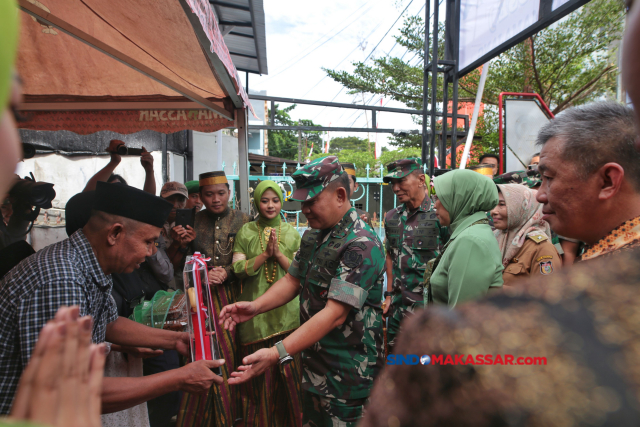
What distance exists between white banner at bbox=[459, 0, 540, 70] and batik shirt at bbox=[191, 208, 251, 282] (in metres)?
3.48

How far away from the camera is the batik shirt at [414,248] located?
398 centimetres

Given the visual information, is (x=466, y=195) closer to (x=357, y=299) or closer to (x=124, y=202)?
(x=357, y=299)

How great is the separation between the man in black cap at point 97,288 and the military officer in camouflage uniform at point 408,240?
7.84ft

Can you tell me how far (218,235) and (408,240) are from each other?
2093mm

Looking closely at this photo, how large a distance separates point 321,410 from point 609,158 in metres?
2.09

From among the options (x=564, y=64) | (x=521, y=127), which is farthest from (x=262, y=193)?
(x=564, y=64)

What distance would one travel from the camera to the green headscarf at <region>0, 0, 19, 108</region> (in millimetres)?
306

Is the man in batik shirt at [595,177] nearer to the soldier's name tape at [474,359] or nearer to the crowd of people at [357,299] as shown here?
the crowd of people at [357,299]

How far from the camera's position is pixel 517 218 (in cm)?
301

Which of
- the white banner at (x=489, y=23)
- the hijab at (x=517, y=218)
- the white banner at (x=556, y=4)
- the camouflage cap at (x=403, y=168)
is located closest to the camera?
the hijab at (x=517, y=218)

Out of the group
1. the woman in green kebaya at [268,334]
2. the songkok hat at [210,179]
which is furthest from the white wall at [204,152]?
the woman in green kebaya at [268,334]

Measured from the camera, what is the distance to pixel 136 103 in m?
4.25

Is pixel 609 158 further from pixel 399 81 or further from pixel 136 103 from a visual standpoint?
pixel 399 81

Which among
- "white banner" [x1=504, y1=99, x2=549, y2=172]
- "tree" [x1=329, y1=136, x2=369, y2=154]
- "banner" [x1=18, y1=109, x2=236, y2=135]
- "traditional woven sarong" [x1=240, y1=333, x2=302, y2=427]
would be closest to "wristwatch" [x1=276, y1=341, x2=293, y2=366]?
"traditional woven sarong" [x1=240, y1=333, x2=302, y2=427]
